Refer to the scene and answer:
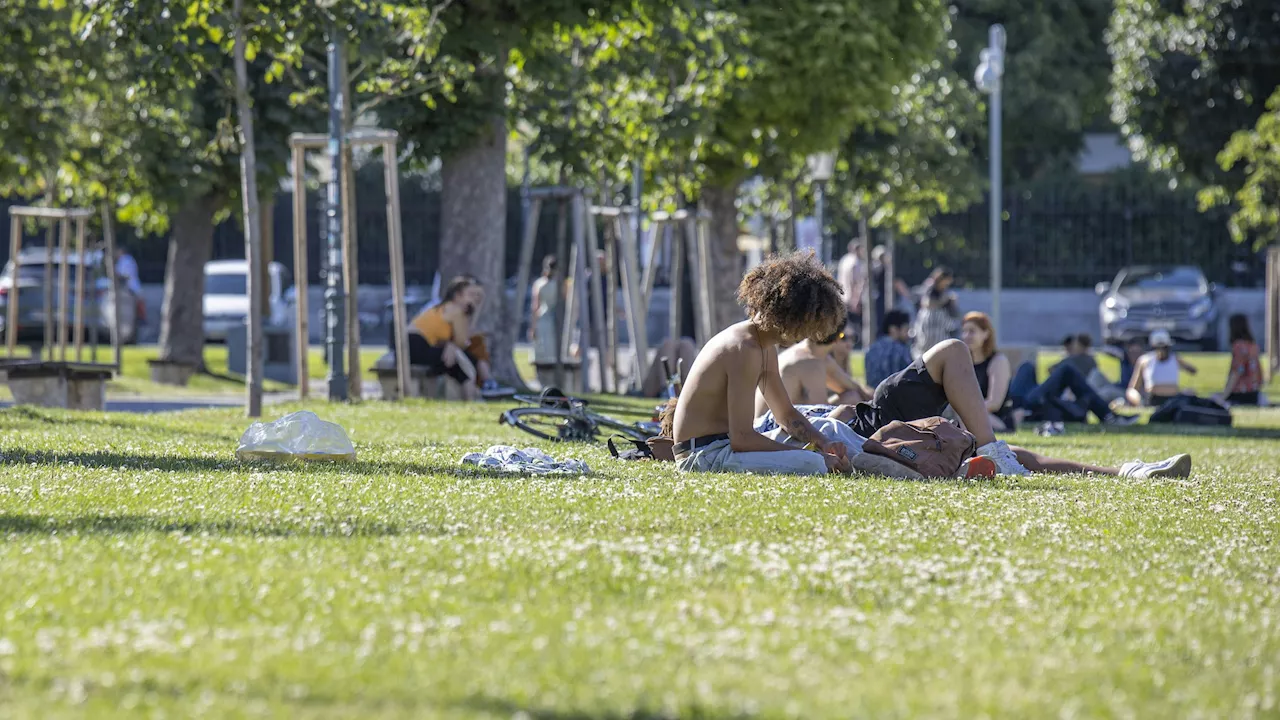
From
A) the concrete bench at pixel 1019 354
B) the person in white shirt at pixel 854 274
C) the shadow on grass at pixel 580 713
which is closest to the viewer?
the shadow on grass at pixel 580 713

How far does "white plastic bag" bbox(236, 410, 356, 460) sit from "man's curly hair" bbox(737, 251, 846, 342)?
2576 millimetres

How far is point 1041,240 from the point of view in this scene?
4322 cm

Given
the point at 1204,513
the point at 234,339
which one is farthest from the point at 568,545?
the point at 234,339

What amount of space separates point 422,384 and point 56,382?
394 cm

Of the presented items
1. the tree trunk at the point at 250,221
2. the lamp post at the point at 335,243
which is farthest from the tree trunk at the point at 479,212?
the tree trunk at the point at 250,221

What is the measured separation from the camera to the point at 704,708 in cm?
457

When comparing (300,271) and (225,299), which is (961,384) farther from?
(225,299)

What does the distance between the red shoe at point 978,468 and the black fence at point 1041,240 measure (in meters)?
31.0

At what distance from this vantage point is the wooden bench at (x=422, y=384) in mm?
20000

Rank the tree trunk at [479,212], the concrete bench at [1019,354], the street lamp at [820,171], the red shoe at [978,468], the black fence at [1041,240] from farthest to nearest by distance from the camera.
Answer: the black fence at [1041,240], the street lamp at [820,171], the concrete bench at [1019,354], the tree trunk at [479,212], the red shoe at [978,468]

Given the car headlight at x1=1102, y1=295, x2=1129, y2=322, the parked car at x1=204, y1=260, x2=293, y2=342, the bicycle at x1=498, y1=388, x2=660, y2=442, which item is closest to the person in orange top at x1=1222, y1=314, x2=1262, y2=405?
the bicycle at x1=498, y1=388, x2=660, y2=442

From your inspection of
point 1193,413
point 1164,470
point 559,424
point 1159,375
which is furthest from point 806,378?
point 1159,375

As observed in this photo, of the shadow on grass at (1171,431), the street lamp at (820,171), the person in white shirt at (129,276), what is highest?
the street lamp at (820,171)

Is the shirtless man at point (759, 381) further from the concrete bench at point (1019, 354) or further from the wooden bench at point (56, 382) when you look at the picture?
the concrete bench at point (1019, 354)
